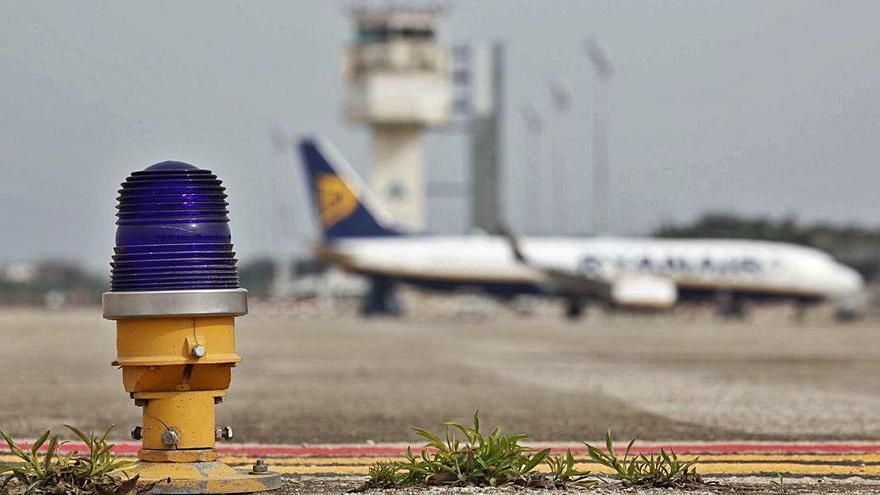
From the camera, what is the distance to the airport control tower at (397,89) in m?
121

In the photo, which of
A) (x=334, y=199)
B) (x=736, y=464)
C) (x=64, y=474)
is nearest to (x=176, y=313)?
(x=64, y=474)

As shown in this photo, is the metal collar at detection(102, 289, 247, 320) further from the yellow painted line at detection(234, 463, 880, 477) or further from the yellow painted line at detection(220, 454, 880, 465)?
the yellow painted line at detection(220, 454, 880, 465)

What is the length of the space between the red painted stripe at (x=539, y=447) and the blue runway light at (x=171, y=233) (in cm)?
448

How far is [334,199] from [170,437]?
7207 centimetres

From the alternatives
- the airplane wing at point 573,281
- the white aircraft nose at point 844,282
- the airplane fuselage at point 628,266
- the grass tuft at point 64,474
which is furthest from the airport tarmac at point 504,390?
the white aircraft nose at point 844,282

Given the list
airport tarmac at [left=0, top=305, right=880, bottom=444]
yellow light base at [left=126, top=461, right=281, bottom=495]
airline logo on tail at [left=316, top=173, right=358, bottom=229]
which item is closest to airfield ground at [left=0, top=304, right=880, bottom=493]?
airport tarmac at [left=0, top=305, right=880, bottom=444]

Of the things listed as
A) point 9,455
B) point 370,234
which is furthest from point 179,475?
point 370,234

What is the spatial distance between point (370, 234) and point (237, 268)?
7032 centimetres

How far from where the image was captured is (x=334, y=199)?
3140 inches

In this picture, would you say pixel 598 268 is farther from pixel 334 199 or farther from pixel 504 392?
pixel 504 392

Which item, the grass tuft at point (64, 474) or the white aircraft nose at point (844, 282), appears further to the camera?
the white aircraft nose at point (844, 282)

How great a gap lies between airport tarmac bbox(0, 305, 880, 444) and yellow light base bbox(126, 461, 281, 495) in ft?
18.7

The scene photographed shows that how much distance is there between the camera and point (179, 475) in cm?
783

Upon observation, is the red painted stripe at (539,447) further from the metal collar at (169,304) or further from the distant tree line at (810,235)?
the distant tree line at (810,235)
